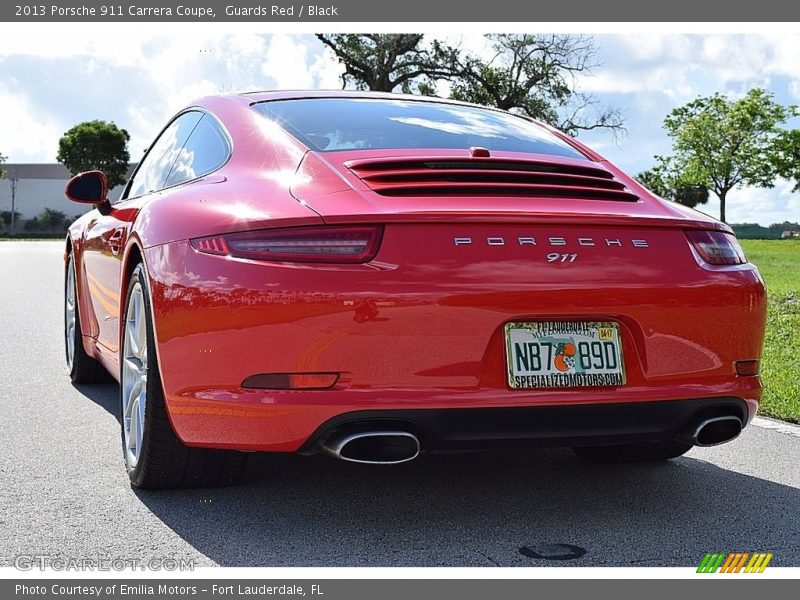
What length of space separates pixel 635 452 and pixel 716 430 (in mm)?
899

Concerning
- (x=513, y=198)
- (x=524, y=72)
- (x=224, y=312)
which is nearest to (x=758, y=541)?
(x=513, y=198)

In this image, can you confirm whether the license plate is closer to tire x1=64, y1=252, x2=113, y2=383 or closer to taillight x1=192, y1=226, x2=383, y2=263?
taillight x1=192, y1=226, x2=383, y2=263

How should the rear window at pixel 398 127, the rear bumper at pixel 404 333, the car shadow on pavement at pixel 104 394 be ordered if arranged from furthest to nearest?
the car shadow on pavement at pixel 104 394, the rear window at pixel 398 127, the rear bumper at pixel 404 333

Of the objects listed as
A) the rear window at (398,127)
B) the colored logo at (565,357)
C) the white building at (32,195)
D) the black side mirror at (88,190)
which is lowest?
the white building at (32,195)

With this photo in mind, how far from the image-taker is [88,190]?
5363 mm

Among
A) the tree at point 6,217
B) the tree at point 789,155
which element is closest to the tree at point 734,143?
the tree at point 789,155

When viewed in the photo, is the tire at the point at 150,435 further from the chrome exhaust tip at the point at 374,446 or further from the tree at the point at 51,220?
the tree at the point at 51,220

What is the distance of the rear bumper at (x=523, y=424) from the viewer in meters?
3.29

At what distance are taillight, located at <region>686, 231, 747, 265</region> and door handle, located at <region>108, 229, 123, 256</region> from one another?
2395mm

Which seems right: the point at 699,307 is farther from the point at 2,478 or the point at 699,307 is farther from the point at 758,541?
the point at 2,478

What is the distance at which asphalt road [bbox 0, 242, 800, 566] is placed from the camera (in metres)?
3.37

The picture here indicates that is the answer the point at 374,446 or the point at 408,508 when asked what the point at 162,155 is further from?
the point at 374,446

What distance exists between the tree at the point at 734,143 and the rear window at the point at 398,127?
186ft
